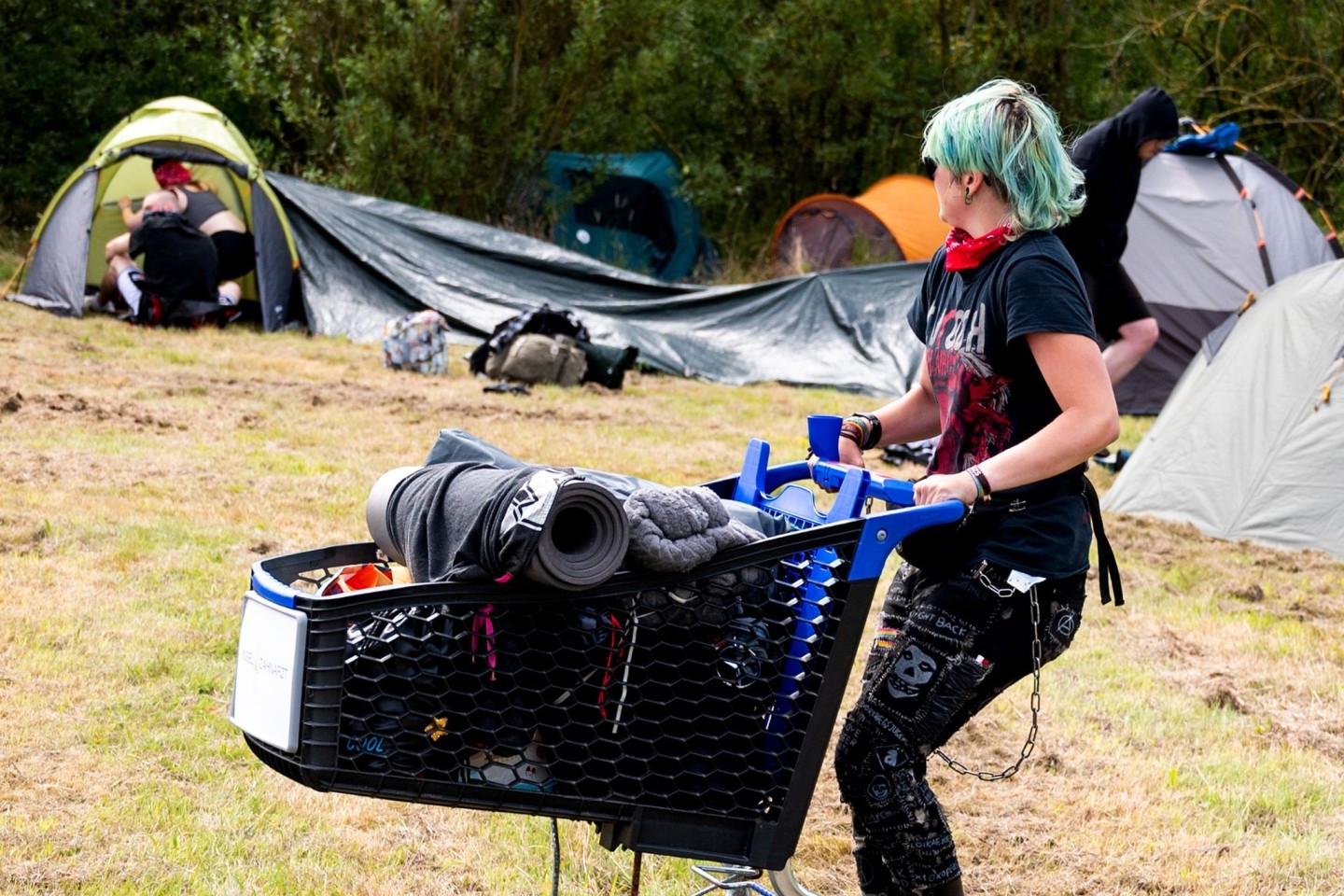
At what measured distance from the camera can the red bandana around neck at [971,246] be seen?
8.13ft

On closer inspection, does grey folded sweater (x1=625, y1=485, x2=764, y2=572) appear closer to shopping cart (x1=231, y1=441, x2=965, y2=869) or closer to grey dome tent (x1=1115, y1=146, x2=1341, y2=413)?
shopping cart (x1=231, y1=441, x2=965, y2=869)

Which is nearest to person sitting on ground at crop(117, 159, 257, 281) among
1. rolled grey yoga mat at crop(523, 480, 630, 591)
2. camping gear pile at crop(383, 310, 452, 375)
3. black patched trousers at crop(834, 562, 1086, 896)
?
camping gear pile at crop(383, 310, 452, 375)

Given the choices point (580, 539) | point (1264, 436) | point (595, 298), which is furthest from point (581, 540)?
point (595, 298)

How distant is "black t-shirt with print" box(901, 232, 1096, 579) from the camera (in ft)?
7.80

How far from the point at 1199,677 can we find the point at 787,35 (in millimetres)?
14647

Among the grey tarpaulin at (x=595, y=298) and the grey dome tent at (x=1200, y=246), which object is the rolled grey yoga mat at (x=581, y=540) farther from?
the grey tarpaulin at (x=595, y=298)

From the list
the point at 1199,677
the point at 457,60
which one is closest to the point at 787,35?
the point at 457,60

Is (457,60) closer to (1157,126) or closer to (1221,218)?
(1221,218)

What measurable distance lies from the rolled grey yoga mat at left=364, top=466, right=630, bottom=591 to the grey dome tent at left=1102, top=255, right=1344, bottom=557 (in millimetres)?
5517

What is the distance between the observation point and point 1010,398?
8.12 ft

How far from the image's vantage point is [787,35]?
1816 cm

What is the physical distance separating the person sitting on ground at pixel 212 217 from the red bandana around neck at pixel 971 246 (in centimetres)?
1015

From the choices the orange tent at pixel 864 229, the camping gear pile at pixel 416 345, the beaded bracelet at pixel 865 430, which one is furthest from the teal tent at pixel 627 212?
the beaded bracelet at pixel 865 430

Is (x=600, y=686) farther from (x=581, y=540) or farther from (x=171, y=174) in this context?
(x=171, y=174)
